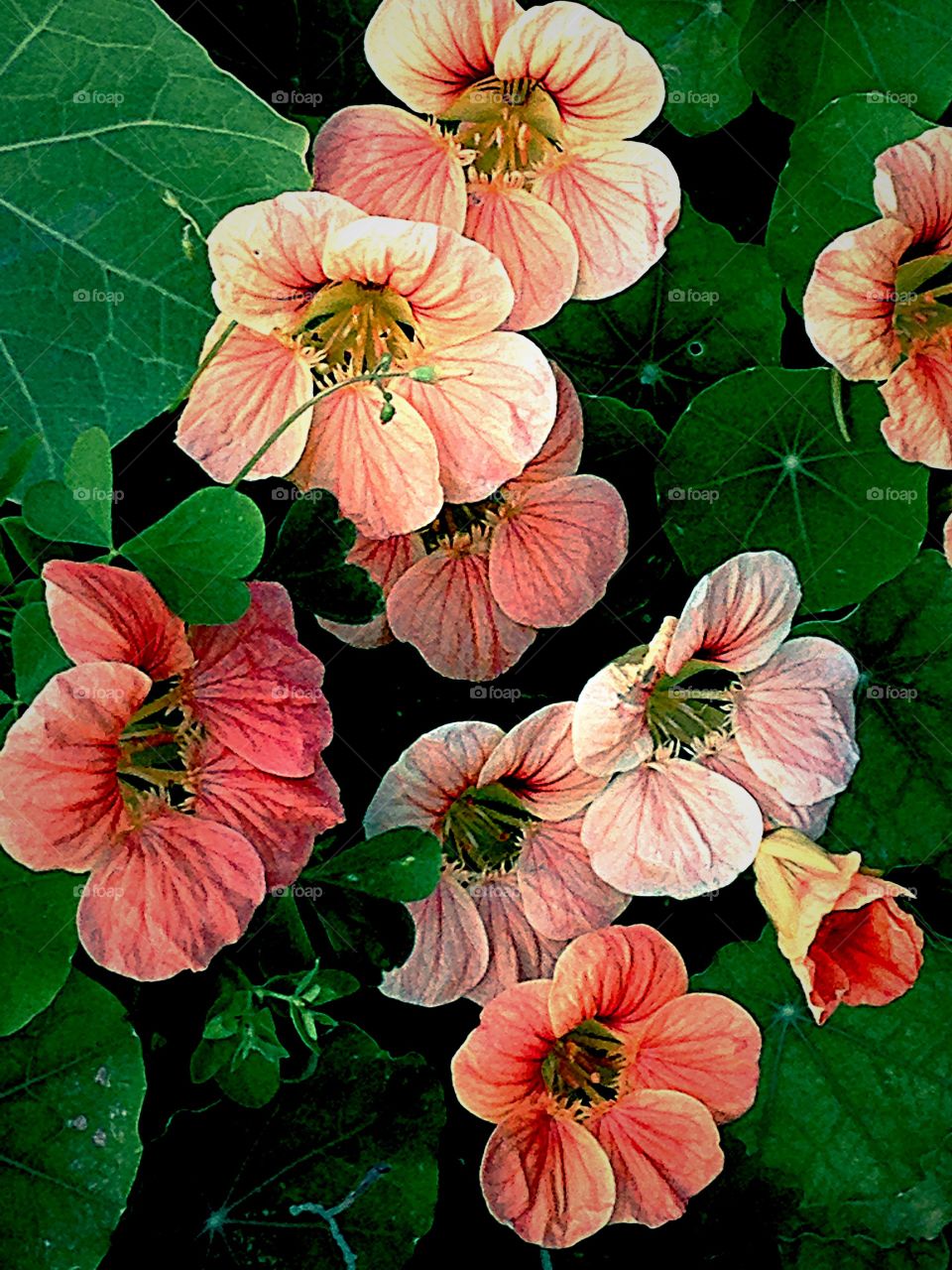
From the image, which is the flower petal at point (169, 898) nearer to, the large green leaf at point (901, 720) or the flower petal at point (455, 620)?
the flower petal at point (455, 620)

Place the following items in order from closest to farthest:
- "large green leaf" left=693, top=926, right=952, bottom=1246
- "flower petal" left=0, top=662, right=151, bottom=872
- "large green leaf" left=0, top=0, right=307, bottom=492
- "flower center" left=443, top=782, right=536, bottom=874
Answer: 1. "flower petal" left=0, top=662, right=151, bottom=872
2. "large green leaf" left=0, top=0, right=307, bottom=492
3. "flower center" left=443, top=782, right=536, bottom=874
4. "large green leaf" left=693, top=926, right=952, bottom=1246

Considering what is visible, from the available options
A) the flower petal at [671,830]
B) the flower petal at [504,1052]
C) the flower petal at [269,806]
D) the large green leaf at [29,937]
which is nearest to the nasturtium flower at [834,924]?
the flower petal at [671,830]

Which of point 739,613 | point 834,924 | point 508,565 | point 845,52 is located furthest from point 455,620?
point 845,52

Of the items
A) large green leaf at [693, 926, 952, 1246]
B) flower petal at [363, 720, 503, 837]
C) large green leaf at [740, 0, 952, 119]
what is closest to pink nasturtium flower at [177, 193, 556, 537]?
flower petal at [363, 720, 503, 837]

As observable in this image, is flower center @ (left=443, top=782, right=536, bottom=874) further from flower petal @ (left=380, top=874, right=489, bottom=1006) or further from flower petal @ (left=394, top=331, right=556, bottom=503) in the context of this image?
flower petal @ (left=394, top=331, right=556, bottom=503)

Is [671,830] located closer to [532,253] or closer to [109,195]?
[532,253]

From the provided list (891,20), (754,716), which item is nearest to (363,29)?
(891,20)
